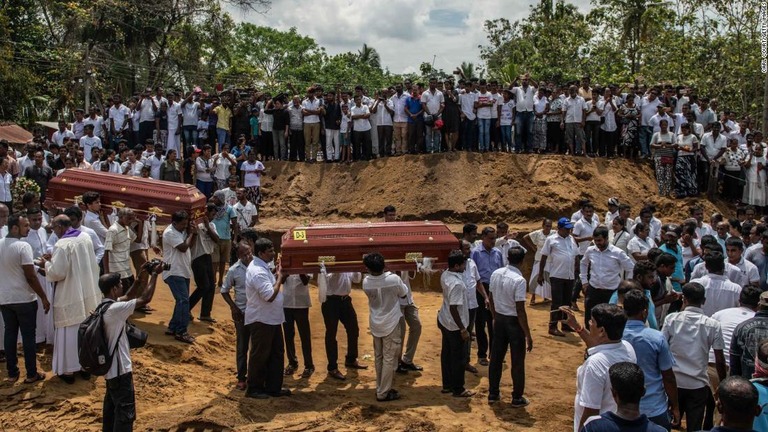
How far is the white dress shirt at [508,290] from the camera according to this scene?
7.26 meters

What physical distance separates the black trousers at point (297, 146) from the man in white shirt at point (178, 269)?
7.48m

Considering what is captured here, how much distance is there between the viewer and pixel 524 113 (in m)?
15.7

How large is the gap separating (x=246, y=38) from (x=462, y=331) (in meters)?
45.5

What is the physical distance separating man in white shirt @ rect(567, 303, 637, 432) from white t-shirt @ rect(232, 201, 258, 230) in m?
8.54

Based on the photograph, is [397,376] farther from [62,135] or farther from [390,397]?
[62,135]

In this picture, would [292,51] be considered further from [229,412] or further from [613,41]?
[229,412]

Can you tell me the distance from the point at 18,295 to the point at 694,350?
6105mm

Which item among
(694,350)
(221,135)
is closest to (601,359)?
(694,350)

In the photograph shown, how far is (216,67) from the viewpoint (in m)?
32.6

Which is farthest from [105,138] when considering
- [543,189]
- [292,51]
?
[292,51]

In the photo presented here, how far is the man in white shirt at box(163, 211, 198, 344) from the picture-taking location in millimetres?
9047

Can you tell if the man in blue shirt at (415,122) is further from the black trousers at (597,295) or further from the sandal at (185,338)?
the sandal at (185,338)

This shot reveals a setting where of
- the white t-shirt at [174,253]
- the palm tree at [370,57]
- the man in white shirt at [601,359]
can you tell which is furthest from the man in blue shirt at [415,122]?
the palm tree at [370,57]

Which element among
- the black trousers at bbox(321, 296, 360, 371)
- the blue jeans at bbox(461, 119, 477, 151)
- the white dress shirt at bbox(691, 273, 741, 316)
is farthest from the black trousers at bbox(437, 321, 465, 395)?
the blue jeans at bbox(461, 119, 477, 151)
